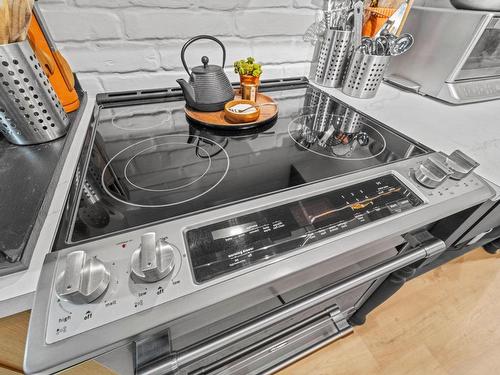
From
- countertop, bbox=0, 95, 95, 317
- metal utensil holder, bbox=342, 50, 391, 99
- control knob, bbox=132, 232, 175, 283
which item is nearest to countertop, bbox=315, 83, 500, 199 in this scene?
metal utensil holder, bbox=342, 50, 391, 99

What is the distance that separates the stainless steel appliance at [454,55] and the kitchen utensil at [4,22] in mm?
1068

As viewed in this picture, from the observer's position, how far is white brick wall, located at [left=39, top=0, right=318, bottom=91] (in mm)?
623

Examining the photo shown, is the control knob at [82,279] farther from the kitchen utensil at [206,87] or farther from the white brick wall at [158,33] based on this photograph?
the white brick wall at [158,33]

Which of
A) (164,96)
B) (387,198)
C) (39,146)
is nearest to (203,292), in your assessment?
(387,198)

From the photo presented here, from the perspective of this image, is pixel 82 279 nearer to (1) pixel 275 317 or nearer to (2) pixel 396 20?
(1) pixel 275 317

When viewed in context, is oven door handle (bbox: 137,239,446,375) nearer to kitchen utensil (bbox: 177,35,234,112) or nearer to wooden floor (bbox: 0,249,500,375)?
kitchen utensil (bbox: 177,35,234,112)

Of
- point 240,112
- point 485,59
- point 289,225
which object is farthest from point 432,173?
point 485,59

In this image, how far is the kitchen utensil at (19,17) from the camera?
0.38m

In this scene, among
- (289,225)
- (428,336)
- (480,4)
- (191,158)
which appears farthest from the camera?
(428,336)

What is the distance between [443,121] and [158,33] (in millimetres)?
862

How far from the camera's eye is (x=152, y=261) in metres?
0.27

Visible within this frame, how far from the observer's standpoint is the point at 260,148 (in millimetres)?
564

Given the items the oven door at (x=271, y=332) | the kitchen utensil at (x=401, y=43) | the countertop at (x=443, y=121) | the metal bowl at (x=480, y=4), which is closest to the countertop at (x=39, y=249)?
the oven door at (x=271, y=332)

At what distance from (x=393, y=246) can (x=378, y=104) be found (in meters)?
0.49
